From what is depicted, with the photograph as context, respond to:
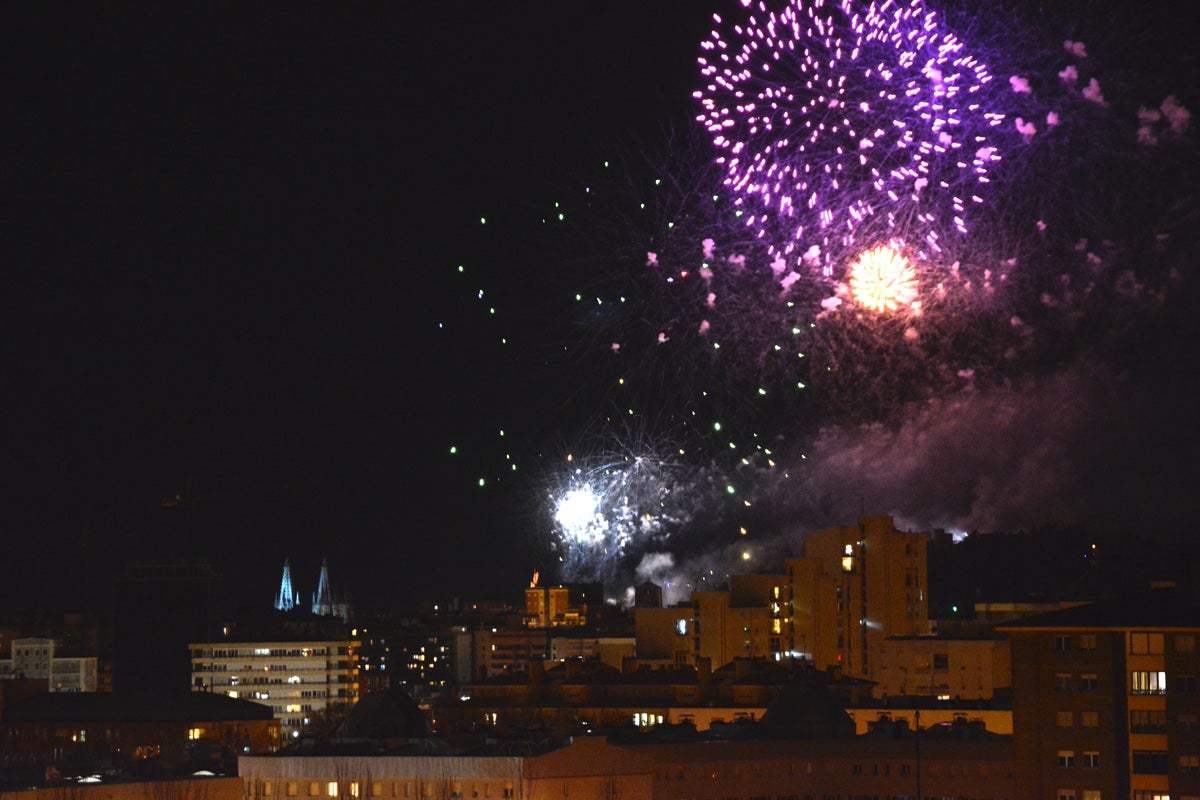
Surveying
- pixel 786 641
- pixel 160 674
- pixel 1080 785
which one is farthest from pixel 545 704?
pixel 160 674

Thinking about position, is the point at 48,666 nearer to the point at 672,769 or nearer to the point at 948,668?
the point at 948,668

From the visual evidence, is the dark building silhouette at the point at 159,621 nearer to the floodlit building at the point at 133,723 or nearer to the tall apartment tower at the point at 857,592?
the floodlit building at the point at 133,723

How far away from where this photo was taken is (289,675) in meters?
140

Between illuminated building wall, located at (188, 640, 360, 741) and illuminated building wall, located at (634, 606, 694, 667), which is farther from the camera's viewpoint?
illuminated building wall, located at (188, 640, 360, 741)

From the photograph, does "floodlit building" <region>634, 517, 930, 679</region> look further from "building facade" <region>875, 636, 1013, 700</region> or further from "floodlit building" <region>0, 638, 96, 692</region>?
"floodlit building" <region>0, 638, 96, 692</region>

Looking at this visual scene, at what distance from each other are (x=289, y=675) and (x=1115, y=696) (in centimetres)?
10302

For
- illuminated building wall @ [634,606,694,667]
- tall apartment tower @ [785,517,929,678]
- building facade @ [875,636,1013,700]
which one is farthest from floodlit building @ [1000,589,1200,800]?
illuminated building wall @ [634,606,694,667]

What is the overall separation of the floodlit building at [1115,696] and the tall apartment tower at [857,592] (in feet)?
173

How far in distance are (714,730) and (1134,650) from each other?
2124 centimetres

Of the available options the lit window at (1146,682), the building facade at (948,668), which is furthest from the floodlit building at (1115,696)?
the building facade at (948,668)

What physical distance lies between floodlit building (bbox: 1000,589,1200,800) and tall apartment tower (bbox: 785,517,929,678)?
52674mm

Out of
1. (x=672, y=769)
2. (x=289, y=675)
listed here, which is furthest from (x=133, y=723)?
(x=672, y=769)

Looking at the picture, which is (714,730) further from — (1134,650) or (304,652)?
(304,652)

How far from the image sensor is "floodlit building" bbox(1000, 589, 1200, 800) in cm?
4341
